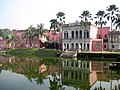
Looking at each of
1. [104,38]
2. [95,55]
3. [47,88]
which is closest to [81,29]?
[104,38]

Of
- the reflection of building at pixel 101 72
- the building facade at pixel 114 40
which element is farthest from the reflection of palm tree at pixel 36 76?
the building facade at pixel 114 40

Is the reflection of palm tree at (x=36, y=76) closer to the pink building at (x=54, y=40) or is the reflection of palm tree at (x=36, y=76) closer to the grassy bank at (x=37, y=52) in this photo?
the grassy bank at (x=37, y=52)

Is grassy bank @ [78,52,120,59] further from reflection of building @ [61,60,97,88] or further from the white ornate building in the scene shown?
reflection of building @ [61,60,97,88]

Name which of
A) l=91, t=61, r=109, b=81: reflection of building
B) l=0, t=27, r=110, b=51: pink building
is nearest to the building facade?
l=0, t=27, r=110, b=51: pink building

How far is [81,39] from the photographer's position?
8481 centimetres

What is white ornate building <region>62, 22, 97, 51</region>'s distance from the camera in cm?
8388

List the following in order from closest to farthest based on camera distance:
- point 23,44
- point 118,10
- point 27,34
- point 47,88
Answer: point 47,88 → point 118,10 → point 27,34 → point 23,44

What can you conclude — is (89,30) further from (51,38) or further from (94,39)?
(51,38)

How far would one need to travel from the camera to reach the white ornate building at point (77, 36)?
8388 cm

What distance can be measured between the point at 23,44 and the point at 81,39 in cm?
3406

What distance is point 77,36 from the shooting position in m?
86.2

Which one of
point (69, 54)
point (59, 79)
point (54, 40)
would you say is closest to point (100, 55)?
point (69, 54)

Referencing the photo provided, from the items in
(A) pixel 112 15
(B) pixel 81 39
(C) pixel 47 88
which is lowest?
(C) pixel 47 88

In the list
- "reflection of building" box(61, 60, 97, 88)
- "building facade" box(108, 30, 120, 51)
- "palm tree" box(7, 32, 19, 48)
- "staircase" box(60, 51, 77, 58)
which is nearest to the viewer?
"reflection of building" box(61, 60, 97, 88)
